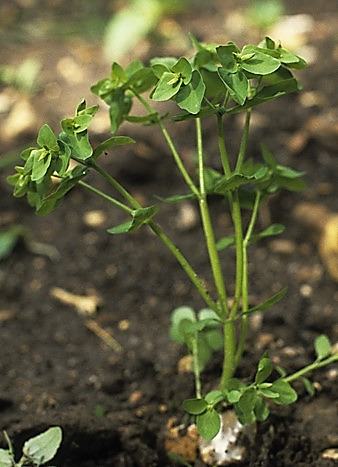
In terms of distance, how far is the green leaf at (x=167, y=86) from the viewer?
122 cm

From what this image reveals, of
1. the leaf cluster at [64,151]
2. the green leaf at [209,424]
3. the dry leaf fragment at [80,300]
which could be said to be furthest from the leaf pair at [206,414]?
the dry leaf fragment at [80,300]

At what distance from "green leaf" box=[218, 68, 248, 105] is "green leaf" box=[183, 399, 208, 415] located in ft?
1.58

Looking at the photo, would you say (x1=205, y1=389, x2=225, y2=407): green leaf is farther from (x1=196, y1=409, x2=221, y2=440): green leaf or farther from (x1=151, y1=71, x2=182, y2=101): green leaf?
(x1=151, y1=71, x2=182, y2=101): green leaf

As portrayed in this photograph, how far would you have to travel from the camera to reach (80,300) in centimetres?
201

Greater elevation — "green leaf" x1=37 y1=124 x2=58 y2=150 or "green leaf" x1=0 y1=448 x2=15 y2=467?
"green leaf" x1=37 y1=124 x2=58 y2=150

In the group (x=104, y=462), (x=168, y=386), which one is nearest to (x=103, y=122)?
(x=168, y=386)

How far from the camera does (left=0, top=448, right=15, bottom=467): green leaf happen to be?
4.49 feet

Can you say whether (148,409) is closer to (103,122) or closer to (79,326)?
(79,326)

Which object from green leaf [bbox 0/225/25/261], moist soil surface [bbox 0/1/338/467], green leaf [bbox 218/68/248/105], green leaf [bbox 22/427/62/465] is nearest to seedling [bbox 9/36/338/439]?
A: green leaf [bbox 218/68/248/105]

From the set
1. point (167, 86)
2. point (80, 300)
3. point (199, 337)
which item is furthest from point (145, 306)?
point (167, 86)

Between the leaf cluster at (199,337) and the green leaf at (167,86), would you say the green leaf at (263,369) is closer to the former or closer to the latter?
the leaf cluster at (199,337)

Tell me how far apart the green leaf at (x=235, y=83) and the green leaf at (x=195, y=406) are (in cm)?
48

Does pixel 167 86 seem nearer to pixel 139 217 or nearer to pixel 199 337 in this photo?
pixel 139 217

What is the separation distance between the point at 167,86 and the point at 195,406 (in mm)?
513
